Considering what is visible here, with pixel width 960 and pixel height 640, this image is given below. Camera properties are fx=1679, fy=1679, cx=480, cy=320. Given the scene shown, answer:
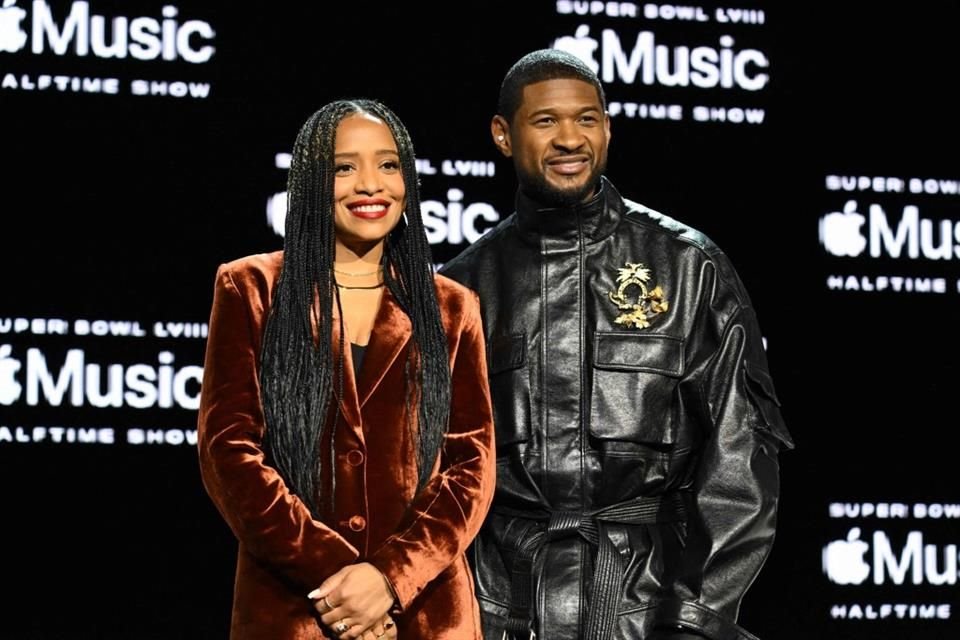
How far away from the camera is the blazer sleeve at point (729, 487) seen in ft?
9.02

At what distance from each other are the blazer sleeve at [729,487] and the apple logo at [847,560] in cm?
188

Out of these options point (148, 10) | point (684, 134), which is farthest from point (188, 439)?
point (684, 134)

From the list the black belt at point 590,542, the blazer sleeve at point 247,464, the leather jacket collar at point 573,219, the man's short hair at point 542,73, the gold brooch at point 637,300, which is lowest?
the black belt at point 590,542

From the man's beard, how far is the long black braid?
1.09 ft

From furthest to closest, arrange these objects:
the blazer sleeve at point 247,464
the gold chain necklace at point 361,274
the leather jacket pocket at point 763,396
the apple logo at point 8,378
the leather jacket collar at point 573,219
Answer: the apple logo at point 8,378, the leather jacket collar at point 573,219, the leather jacket pocket at point 763,396, the gold chain necklace at point 361,274, the blazer sleeve at point 247,464

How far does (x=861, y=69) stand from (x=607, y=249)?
207 cm

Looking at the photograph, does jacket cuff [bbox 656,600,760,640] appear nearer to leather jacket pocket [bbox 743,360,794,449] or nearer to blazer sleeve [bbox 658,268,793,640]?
blazer sleeve [bbox 658,268,793,640]

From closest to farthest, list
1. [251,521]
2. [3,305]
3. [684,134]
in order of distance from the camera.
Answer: [251,521]
[3,305]
[684,134]

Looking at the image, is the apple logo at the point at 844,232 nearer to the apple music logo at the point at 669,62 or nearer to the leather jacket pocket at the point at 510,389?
the apple music logo at the point at 669,62

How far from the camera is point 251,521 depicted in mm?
2369

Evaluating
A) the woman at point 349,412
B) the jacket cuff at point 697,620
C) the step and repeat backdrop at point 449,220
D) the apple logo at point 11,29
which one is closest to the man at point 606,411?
the jacket cuff at point 697,620

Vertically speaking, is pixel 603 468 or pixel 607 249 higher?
pixel 607 249

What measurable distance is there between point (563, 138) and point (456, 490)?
71cm

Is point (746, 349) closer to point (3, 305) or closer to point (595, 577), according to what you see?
point (595, 577)
